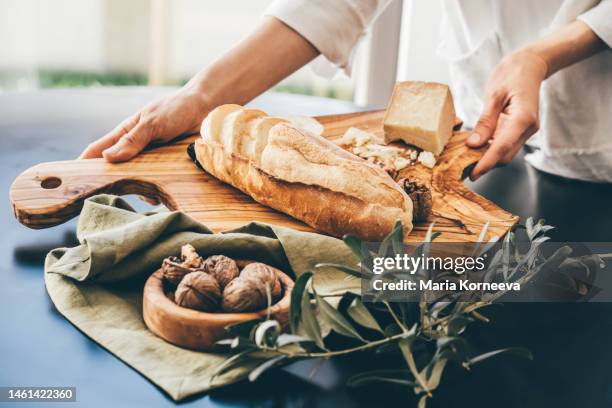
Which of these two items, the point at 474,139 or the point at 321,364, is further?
the point at 474,139

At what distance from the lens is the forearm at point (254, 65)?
160cm

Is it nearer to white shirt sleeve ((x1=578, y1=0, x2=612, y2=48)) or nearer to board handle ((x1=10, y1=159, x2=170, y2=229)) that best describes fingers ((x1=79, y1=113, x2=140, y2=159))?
board handle ((x1=10, y1=159, x2=170, y2=229))

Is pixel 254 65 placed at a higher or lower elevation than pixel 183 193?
higher

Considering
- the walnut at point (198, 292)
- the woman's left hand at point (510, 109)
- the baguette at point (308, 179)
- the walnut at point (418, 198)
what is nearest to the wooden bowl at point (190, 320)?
the walnut at point (198, 292)

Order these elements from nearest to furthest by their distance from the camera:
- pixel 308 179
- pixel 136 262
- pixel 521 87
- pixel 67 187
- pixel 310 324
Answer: pixel 310 324 → pixel 136 262 → pixel 308 179 → pixel 67 187 → pixel 521 87

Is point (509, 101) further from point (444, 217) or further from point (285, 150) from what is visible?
point (285, 150)

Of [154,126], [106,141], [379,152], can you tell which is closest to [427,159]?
[379,152]

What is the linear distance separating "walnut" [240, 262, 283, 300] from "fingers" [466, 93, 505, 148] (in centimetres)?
86

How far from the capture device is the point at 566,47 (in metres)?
1.51

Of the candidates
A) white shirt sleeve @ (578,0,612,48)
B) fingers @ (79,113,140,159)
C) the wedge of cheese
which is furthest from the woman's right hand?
white shirt sleeve @ (578,0,612,48)

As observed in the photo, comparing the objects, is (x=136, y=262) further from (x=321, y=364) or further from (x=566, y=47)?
(x=566, y=47)

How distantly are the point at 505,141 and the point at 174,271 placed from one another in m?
0.89

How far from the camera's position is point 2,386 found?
0.70m

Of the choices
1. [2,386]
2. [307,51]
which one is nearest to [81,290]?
[2,386]
